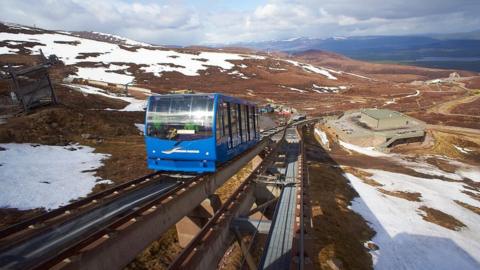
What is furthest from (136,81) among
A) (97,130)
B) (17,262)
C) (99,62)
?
(17,262)

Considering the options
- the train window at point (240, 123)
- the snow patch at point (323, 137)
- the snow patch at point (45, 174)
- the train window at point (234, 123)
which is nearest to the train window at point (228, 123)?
the train window at point (234, 123)

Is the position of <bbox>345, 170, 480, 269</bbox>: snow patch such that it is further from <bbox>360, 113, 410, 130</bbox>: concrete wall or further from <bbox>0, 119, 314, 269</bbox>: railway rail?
<bbox>360, 113, 410, 130</bbox>: concrete wall

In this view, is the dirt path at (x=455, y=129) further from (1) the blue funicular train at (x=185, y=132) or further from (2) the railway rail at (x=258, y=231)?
(1) the blue funicular train at (x=185, y=132)

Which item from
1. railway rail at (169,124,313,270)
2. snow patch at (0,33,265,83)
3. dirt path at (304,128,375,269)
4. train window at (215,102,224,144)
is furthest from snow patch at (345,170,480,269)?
snow patch at (0,33,265,83)

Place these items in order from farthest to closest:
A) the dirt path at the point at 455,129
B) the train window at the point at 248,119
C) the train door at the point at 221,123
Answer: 1. the dirt path at the point at 455,129
2. the train window at the point at 248,119
3. the train door at the point at 221,123

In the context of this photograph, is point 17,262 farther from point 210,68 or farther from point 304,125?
point 210,68

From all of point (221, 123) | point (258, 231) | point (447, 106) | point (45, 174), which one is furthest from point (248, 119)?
point (447, 106)
